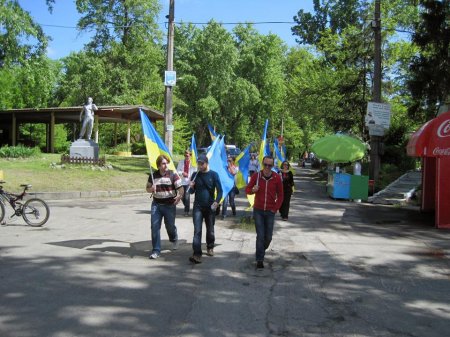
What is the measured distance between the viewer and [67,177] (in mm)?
18750

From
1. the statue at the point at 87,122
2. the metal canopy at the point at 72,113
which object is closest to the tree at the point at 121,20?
the metal canopy at the point at 72,113

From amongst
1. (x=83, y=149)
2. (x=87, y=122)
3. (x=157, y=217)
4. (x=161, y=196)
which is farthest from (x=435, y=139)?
(x=87, y=122)

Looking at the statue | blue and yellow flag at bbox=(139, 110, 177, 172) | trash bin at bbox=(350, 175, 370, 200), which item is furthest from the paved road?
the statue

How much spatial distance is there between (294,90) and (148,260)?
2849cm

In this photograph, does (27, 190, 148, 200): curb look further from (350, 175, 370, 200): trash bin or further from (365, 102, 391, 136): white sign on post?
(365, 102, 391, 136): white sign on post

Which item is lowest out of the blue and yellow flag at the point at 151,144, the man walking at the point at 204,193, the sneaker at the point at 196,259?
the sneaker at the point at 196,259

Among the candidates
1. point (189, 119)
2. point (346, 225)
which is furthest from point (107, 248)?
point (189, 119)

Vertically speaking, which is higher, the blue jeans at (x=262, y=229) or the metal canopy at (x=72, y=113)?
the metal canopy at (x=72, y=113)

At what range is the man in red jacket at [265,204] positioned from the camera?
23.5 ft

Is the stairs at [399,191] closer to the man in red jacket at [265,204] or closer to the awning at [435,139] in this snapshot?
the awning at [435,139]

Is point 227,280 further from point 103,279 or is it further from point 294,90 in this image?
point 294,90

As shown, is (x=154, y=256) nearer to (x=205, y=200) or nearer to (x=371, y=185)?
(x=205, y=200)

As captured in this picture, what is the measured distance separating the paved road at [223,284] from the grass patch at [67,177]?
6.65 metres

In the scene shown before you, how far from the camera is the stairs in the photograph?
17.9 m
